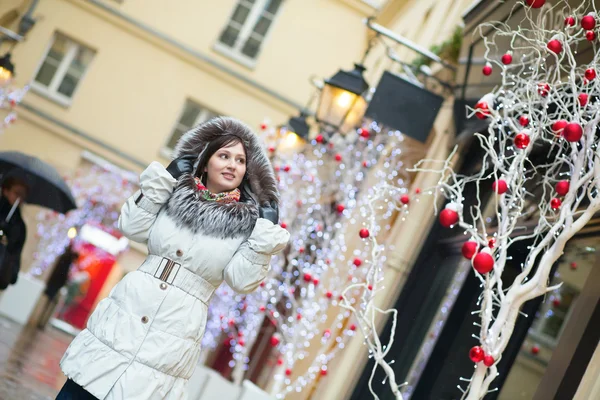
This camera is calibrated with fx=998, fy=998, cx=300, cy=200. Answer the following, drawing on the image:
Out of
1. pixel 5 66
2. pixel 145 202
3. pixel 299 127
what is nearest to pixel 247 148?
pixel 145 202

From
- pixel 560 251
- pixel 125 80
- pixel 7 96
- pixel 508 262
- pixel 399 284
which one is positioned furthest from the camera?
pixel 125 80

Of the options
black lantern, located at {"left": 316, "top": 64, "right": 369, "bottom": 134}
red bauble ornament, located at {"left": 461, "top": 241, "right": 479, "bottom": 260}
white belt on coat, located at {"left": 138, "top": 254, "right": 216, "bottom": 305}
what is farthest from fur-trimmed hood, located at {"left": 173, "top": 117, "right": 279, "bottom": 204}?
black lantern, located at {"left": 316, "top": 64, "right": 369, "bottom": 134}

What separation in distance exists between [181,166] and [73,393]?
1.09m

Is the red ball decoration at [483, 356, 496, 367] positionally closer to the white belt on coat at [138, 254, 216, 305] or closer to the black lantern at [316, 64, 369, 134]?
the white belt on coat at [138, 254, 216, 305]

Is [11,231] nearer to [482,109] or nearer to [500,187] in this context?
[482,109]

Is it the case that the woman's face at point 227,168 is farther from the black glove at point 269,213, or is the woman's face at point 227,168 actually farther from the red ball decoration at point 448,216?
the red ball decoration at point 448,216

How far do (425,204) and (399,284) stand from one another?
2.59 feet

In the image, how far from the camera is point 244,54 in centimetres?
2356

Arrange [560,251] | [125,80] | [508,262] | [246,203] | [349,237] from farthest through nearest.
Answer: [125,80] → [349,237] → [508,262] → [246,203] → [560,251]

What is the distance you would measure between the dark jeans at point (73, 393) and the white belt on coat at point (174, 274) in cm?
55

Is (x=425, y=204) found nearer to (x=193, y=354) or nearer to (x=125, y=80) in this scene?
(x=193, y=354)

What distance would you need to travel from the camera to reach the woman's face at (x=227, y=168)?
4.40 m

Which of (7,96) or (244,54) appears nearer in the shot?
(7,96)

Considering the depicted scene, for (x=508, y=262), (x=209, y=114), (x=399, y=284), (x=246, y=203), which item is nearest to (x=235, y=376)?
(x=399, y=284)
